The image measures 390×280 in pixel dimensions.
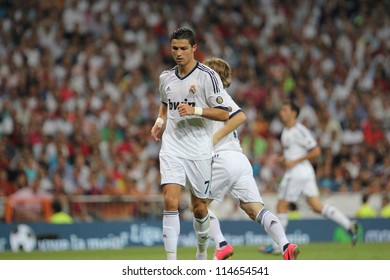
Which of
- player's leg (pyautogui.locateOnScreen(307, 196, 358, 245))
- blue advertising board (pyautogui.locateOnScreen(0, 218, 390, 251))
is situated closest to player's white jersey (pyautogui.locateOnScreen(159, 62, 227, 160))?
player's leg (pyautogui.locateOnScreen(307, 196, 358, 245))

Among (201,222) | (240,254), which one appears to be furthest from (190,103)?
(240,254)

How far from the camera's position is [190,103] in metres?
10.4

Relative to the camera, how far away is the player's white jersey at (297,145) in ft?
51.0

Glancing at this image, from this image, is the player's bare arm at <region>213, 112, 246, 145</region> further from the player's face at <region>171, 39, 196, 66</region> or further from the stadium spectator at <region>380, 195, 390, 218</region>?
the stadium spectator at <region>380, 195, 390, 218</region>

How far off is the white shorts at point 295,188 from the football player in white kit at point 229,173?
13.4 ft

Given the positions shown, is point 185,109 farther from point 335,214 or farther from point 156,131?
point 335,214

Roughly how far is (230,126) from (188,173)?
1.05 m

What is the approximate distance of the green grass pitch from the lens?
45.6ft

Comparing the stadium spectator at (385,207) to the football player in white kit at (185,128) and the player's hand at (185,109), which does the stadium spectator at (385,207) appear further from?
the player's hand at (185,109)

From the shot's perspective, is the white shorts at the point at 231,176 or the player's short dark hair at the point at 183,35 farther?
the white shorts at the point at 231,176

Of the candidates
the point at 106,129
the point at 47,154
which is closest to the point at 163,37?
the point at 106,129

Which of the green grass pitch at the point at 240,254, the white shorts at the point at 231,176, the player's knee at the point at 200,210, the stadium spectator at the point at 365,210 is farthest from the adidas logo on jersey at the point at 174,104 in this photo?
the stadium spectator at the point at 365,210
